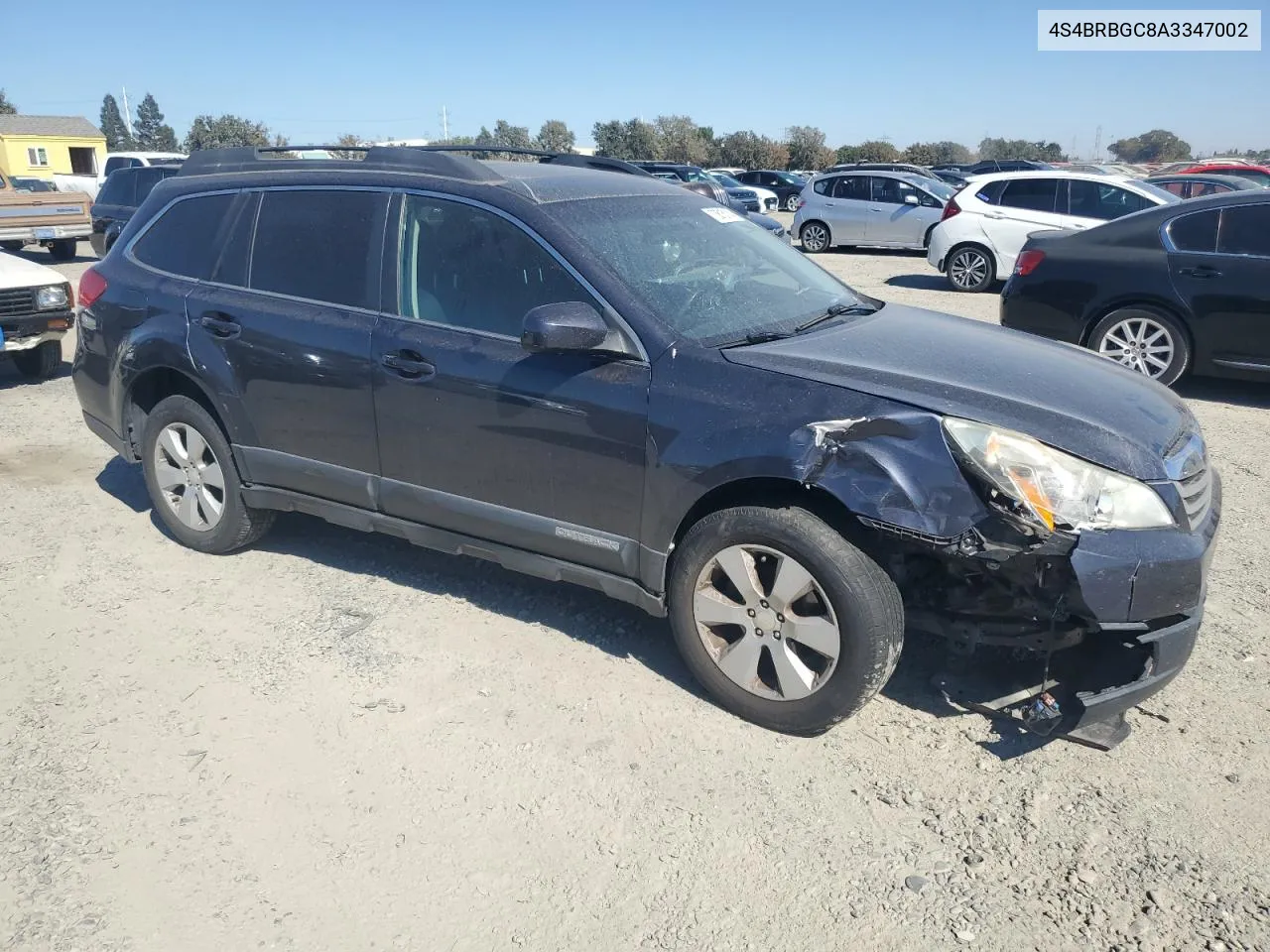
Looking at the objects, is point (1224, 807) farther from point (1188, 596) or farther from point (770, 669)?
point (770, 669)

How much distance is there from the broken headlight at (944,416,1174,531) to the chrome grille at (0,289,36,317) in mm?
8078

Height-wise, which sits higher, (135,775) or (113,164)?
(113,164)

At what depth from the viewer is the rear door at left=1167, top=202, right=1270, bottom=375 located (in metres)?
7.13

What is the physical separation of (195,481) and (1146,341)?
6917 millimetres

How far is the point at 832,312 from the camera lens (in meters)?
4.09

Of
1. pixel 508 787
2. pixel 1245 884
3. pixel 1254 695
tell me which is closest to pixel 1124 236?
pixel 1254 695

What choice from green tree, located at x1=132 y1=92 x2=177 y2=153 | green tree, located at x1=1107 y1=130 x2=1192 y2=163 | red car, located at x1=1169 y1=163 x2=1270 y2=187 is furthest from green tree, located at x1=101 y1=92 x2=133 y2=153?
red car, located at x1=1169 y1=163 x2=1270 y2=187

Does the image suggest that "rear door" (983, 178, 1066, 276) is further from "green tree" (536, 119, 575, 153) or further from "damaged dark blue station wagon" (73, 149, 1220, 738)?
"green tree" (536, 119, 575, 153)

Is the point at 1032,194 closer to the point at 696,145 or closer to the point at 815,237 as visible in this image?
the point at 815,237

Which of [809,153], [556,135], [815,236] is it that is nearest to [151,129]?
[556,135]

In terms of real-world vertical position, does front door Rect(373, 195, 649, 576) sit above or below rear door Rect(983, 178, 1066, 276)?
below

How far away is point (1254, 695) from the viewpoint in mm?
3561

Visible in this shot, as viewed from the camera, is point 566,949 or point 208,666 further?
point 208,666

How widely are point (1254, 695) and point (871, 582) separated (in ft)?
5.39
